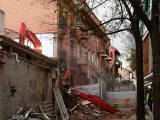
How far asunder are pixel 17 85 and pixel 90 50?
27715 millimetres

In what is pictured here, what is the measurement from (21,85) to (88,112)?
8.26 meters

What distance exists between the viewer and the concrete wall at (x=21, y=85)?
14.8 m

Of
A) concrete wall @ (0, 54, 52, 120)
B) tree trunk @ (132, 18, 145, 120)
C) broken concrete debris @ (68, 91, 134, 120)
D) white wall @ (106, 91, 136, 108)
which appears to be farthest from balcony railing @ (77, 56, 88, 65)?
tree trunk @ (132, 18, 145, 120)

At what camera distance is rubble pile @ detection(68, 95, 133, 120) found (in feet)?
74.3

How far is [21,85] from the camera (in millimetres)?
16875

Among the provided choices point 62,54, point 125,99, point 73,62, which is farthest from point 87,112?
point 73,62

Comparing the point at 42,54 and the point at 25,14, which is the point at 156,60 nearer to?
the point at 42,54

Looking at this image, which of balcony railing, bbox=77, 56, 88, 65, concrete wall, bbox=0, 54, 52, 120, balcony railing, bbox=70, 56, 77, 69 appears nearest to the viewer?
concrete wall, bbox=0, 54, 52, 120

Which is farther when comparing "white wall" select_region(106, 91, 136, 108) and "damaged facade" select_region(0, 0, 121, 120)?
"white wall" select_region(106, 91, 136, 108)

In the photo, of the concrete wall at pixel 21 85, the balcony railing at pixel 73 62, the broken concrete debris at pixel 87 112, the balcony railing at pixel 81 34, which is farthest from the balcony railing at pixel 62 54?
the balcony railing at pixel 81 34

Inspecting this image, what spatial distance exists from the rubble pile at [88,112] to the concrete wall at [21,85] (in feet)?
7.61

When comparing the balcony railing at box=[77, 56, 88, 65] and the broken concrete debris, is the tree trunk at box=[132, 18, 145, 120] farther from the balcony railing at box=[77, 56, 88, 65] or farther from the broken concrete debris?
the balcony railing at box=[77, 56, 88, 65]

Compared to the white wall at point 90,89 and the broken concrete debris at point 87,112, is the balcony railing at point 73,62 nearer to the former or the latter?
the white wall at point 90,89

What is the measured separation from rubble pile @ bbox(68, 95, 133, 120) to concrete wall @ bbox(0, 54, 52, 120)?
2.32m
